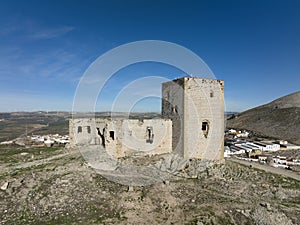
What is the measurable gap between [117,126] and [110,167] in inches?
124

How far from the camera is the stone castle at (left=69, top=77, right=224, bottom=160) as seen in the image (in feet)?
56.2

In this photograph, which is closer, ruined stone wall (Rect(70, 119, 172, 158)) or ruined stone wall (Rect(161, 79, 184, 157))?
ruined stone wall (Rect(70, 119, 172, 158))

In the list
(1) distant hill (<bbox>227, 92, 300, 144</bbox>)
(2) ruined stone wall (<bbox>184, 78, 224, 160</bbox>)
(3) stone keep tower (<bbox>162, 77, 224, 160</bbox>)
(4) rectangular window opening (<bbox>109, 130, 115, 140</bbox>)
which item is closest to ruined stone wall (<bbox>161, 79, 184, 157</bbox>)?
(3) stone keep tower (<bbox>162, 77, 224, 160</bbox>)

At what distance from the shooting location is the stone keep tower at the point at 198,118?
56.3ft

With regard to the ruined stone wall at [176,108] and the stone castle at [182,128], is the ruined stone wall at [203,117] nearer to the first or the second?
the stone castle at [182,128]

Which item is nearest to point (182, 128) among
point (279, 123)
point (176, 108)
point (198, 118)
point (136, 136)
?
point (198, 118)

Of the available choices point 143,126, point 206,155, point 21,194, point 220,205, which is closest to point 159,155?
point 143,126

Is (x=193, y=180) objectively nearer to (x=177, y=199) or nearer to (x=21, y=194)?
(x=177, y=199)

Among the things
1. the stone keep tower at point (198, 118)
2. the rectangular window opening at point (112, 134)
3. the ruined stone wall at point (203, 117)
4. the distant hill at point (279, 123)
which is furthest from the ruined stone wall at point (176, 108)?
the distant hill at point (279, 123)

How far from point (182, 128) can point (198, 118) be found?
1.47 meters

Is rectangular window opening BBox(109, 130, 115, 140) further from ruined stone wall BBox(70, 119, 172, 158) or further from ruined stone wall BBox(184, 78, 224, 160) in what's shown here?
ruined stone wall BBox(184, 78, 224, 160)

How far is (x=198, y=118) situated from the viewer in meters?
17.4

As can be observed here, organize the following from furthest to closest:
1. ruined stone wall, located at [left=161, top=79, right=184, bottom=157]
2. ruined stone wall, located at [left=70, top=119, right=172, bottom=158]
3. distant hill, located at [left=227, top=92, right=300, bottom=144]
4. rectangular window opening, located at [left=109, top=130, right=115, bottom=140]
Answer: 1. distant hill, located at [left=227, top=92, right=300, bottom=144]
2. ruined stone wall, located at [left=161, top=79, right=184, bottom=157]
3. rectangular window opening, located at [left=109, top=130, right=115, bottom=140]
4. ruined stone wall, located at [left=70, top=119, right=172, bottom=158]

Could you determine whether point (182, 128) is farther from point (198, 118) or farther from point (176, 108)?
point (176, 108)
